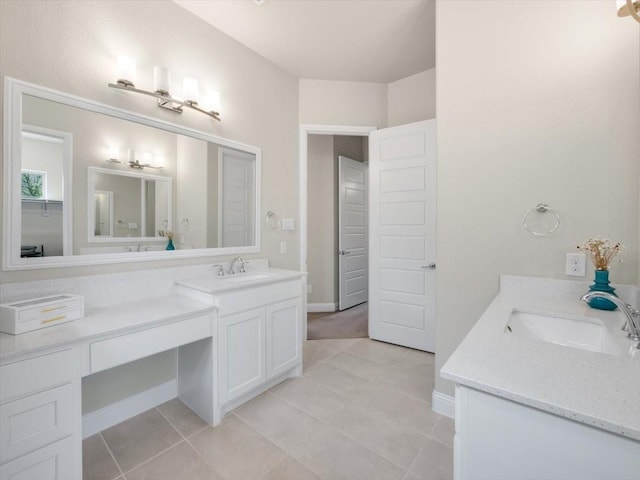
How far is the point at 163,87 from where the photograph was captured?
1.93m

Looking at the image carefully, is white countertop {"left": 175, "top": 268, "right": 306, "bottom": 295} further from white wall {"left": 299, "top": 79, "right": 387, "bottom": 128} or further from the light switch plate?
white wall {"left": 299, "top": 79, "right": 387, "bottom": 128}

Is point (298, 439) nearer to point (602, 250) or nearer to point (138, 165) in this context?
point (602, 250)

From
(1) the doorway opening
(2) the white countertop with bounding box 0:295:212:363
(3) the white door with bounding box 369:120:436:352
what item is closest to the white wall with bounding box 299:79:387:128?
(3) the white door with bounding box 369:120:436:352

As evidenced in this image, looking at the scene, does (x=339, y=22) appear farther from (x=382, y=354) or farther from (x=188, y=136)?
(x=382, y=354)

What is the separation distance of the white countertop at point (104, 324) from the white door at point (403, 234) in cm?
191

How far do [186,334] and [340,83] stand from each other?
2.86 metres

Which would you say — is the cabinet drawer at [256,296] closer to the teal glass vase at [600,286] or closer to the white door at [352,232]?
the teal glass vase at [600,286]

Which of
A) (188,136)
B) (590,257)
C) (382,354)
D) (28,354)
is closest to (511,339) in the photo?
(590,257)

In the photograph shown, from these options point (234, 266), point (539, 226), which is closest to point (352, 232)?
point (234, 266)

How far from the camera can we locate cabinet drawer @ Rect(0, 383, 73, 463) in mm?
1048

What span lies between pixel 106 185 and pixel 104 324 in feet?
2.83

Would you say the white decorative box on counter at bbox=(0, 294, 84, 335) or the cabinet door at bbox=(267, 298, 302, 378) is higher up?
the white decorative box on counter at bbox=(0, 294, 84, 335)

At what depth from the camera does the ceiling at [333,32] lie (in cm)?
Result: 214

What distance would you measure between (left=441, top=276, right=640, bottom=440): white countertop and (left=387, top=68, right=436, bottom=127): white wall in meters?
2.55
